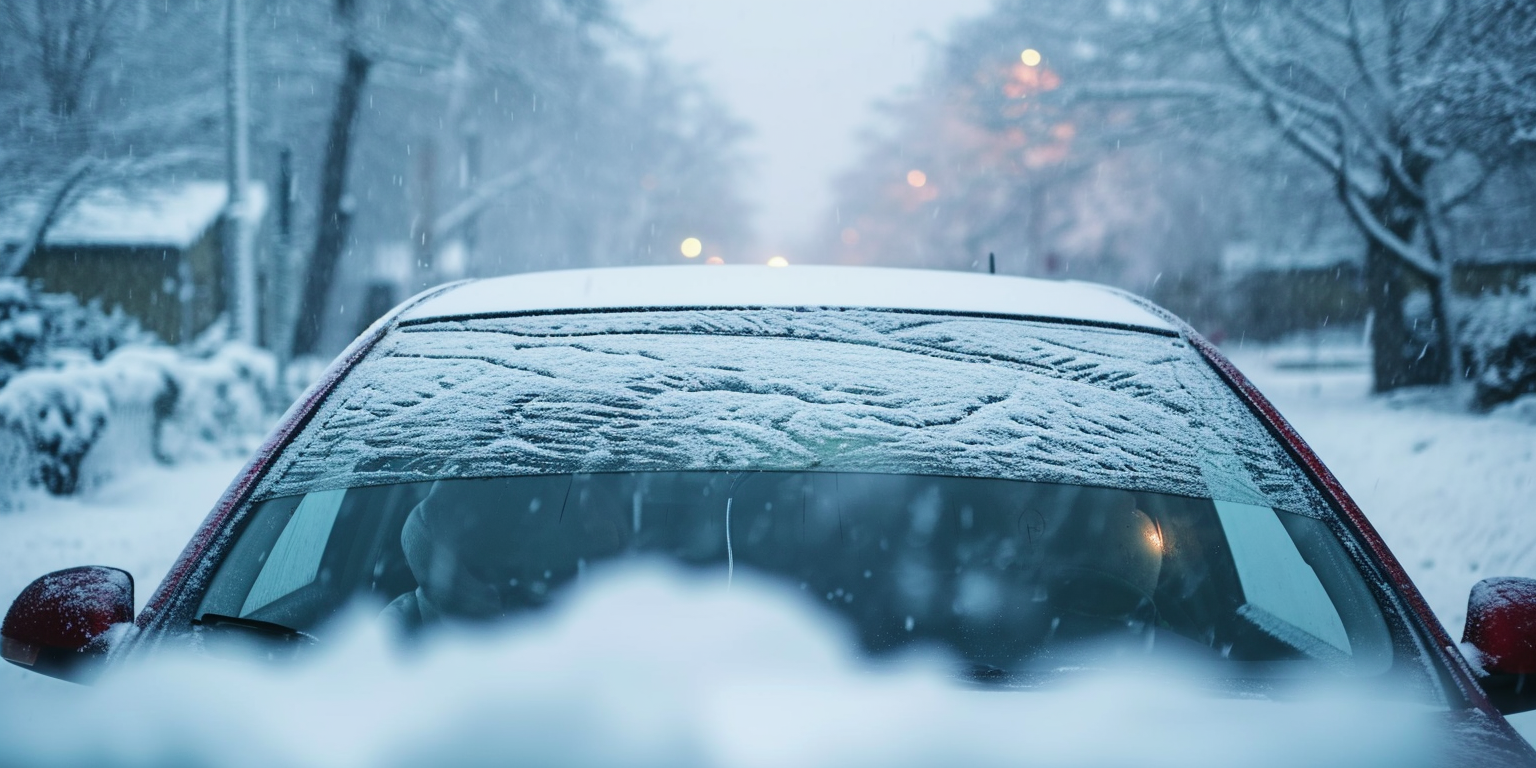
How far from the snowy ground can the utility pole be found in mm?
4714

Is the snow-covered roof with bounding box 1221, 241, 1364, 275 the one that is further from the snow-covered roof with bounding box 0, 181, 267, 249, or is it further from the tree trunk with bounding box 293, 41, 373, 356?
the snow-covered roof with bounding box 0, 181, 267, 249

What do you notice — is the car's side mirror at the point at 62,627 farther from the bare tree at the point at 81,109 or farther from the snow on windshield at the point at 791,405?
the bare tree at the point at 81,109

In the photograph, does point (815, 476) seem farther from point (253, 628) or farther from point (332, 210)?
point (332, 210)

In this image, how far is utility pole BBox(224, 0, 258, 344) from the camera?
1505cm

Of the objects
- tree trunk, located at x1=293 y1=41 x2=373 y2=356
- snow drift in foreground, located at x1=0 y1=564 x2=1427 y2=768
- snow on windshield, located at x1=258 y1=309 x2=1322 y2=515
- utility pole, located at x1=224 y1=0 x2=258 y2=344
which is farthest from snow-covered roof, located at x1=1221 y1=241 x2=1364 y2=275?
snow drift in foreground, located at x1=0 y1=564 x2=1427 y2=768

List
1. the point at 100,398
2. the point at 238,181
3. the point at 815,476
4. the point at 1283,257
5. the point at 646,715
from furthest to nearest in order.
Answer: the point at 1283,257 → the point at 238,181 → the point at 100,398 → the point at 815,476 → the point at 646,715

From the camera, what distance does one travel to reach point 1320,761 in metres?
1.33

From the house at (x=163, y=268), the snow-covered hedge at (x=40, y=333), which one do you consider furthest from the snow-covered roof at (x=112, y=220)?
the snow-covered hedge at (x=40, y=333)

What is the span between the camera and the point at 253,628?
5.60 feet

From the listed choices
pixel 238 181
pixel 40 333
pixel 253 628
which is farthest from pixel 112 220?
pixel 253 628

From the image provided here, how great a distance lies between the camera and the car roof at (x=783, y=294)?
6.98ft

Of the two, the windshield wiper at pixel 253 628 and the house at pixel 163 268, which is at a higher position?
the house at pixel 163 268

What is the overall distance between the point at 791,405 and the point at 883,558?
0.47 meters

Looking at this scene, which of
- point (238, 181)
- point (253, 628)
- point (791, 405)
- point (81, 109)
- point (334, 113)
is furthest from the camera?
point (334, 113)
